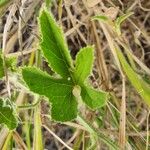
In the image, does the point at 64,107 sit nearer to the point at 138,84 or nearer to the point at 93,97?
the point at 93,97

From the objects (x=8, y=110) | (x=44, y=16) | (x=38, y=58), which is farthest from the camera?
(x=38, y=58)

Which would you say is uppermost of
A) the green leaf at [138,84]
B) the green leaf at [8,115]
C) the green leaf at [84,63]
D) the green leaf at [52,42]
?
the green leaf at [52,42]

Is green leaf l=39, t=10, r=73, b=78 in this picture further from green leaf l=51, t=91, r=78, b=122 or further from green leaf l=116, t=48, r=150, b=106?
green leaf l=116, t=48, r=150, b=106

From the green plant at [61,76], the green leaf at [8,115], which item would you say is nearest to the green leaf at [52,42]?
the green plant at [61,76]

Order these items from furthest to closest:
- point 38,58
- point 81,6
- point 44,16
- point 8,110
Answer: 1. point 81,6
2. point 38,58
3. point 8,110
4. point 44,16

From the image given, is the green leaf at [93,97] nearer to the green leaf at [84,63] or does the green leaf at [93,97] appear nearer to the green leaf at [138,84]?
the green leaf at [84,63]

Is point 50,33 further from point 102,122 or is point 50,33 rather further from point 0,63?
point 102,122


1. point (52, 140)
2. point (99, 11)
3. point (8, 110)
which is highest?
point (99, 11)

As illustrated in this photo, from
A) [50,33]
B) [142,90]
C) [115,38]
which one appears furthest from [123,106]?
[50,33]
